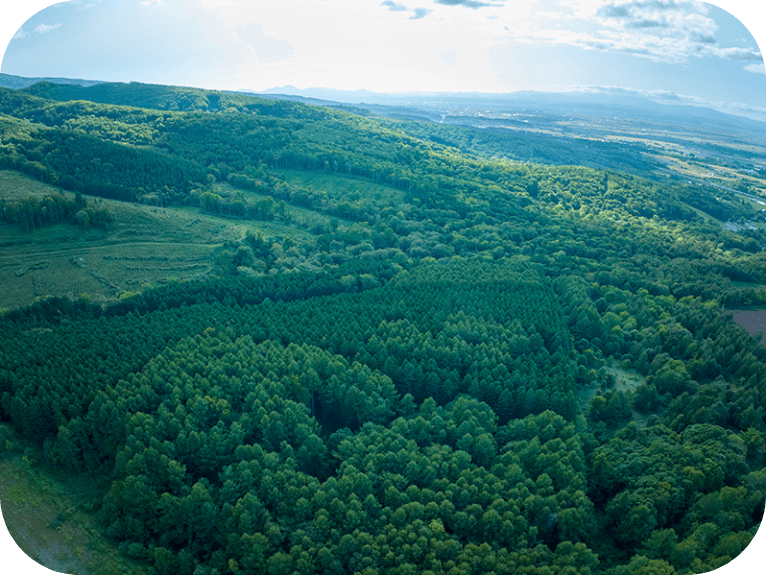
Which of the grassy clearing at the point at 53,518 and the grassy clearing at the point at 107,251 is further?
the grassy clearing at the point at 107,251

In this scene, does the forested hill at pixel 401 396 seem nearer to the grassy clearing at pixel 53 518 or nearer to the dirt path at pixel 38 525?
the grassy clearing at pixel 53 518

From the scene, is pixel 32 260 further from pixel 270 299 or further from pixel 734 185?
pixel 734 185

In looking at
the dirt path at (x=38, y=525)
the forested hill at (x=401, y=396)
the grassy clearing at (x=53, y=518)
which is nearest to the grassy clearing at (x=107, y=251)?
the forested hill at (x=401, y=396)

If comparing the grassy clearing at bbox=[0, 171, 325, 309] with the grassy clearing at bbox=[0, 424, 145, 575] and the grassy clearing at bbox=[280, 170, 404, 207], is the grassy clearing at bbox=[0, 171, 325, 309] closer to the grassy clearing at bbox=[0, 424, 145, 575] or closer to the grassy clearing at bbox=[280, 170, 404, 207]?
the grassy clearing at bbox=[280, 170, 404, 207]

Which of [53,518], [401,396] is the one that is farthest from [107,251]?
[401,396]

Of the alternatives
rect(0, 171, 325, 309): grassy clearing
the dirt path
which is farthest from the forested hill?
the dirt path

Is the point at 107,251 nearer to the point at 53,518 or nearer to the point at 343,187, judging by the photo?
the point at 53,518
